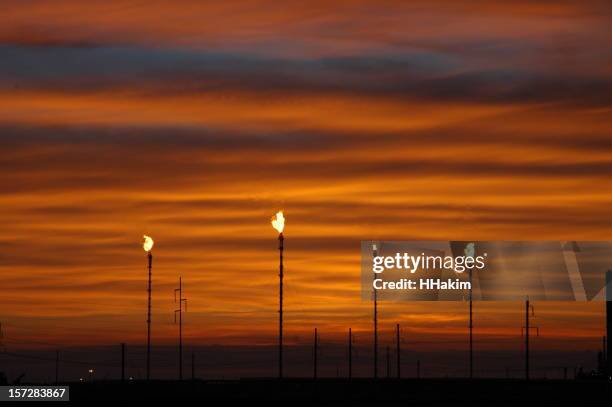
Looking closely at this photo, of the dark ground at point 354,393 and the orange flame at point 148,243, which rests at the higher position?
the orange flame at point 148,243

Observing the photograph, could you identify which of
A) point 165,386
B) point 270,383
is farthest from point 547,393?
point 165,386

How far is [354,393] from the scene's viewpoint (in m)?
123

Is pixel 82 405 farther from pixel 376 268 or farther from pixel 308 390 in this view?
pixel 376 268

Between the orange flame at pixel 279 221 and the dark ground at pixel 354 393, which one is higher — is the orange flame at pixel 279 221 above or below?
above

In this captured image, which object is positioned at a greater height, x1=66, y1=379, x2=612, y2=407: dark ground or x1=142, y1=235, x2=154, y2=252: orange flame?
x1=142, y1=235, x2=154, y2=252: orange flame

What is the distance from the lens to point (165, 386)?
418 ft

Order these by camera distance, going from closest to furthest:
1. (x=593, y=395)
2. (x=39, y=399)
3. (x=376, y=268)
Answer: (x=39, y=399) → (x=593, y=395) → (x=376, y=268)

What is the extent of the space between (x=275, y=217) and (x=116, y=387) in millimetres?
23551

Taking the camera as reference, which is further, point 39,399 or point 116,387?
point 116,387

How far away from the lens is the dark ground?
11731cm

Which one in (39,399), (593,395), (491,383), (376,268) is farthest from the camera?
(376,268)

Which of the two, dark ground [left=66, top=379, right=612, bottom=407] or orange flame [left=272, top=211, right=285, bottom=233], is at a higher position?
orange flame [left=272, top=211, right=285, bottom=233]

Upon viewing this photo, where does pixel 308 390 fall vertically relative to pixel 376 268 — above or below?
below

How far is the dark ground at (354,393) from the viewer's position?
385 feet
